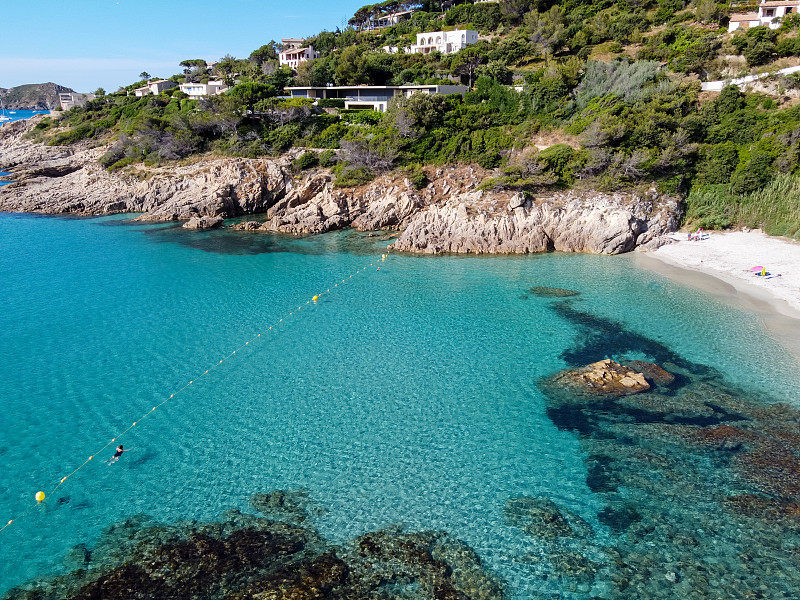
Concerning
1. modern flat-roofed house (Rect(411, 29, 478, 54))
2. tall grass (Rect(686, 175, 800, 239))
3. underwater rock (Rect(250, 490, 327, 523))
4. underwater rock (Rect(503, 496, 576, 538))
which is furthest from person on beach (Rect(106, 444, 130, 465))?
modern flat-roofed house (Rect(411, 29, 478, 54))

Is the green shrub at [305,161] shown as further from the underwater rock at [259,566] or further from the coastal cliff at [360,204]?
the underwater rock at [259,566]

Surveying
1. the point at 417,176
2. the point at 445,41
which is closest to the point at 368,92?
the point at 445,41

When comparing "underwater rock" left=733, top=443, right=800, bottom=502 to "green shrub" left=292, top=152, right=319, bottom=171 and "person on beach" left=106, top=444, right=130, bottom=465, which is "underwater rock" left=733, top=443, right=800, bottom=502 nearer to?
Answer: "person on beach" left=106, top=444, right=130, bottom=465

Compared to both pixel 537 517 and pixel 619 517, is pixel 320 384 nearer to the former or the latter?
pixel 537 517

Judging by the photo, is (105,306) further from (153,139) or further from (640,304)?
(153,139)

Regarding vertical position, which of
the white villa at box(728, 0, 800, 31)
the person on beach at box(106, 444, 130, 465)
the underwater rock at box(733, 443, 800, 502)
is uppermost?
the white villa at box(728, 0, 800, 31)

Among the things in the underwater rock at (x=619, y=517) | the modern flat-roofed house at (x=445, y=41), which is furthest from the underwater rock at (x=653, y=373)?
the modern flat-roofed house at (x=445, y=41)
